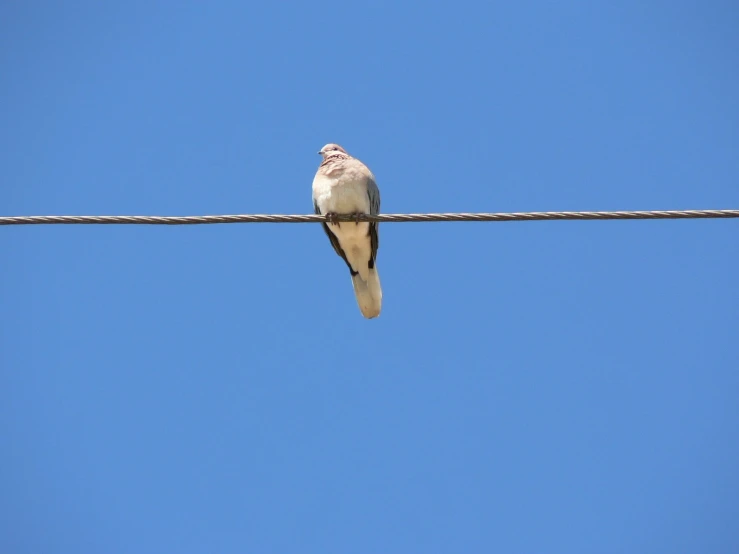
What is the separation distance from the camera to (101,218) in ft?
18.9

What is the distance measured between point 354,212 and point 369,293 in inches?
31.3

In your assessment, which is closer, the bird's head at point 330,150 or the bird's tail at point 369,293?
the bird's tail at point 369,293

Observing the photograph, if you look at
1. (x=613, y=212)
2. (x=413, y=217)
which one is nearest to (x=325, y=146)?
(x=413, y=217)

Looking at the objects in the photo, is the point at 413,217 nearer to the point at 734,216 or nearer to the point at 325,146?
the point at 734,216

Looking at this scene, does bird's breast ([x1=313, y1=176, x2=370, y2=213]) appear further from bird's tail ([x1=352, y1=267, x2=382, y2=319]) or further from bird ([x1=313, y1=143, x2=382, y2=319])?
bird's tail ([x1=352, y1=267, x2=382, y2=319])

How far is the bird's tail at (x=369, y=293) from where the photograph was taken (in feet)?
28.6

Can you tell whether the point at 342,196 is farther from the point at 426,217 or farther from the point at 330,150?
the point at 426,217

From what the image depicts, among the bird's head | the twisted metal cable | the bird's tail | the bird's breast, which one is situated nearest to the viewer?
the twisted metal cable

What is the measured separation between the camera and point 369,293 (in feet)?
28.7

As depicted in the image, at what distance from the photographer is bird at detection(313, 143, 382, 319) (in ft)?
27.6

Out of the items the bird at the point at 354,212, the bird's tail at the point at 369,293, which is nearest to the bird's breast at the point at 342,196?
the bird at the point at 354,212

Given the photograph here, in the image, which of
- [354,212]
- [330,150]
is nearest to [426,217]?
[354,212]

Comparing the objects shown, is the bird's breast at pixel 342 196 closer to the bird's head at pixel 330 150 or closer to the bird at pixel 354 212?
the bird at pixel 354 212

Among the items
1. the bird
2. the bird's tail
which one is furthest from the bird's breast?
the bird's tail
